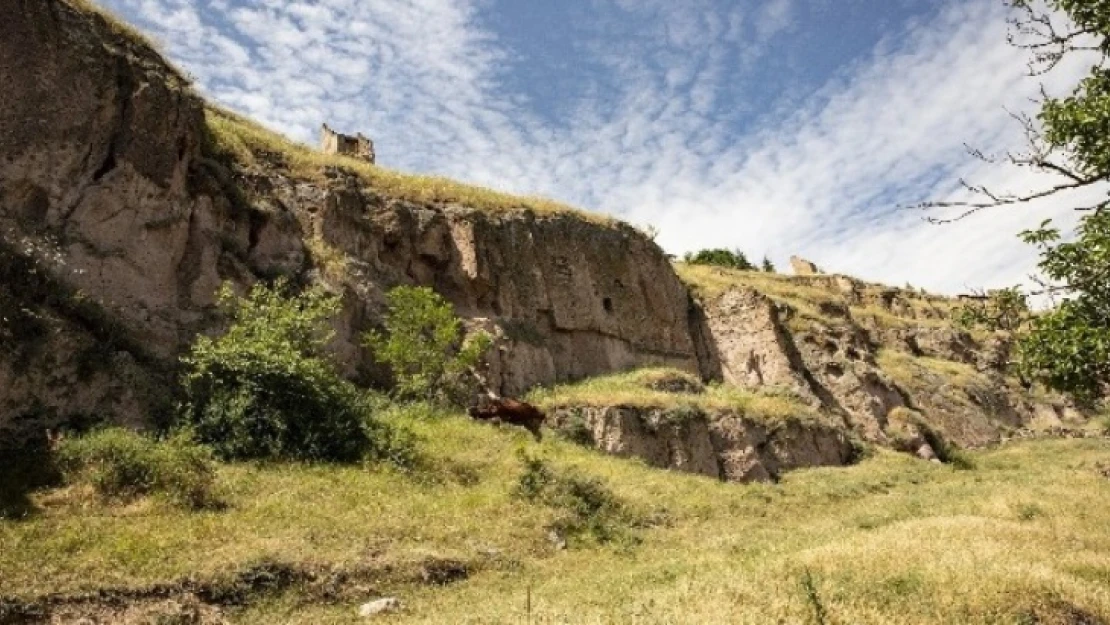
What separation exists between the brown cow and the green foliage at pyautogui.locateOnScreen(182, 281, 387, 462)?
5.42 meters

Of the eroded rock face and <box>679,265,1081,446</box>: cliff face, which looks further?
<box>679,265,1081,446</box>: cliff face

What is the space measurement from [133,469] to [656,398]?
2037 centimetres

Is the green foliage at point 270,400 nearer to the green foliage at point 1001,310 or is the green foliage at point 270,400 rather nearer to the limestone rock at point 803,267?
the green foliage at point 1001,310

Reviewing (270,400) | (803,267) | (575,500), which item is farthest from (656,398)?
(803,267)

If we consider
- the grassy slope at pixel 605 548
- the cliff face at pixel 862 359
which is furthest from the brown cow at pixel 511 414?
the cliff face at pixel 862 359

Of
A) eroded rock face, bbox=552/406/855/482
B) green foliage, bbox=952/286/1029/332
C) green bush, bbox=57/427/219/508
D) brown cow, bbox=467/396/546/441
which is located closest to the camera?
green foliage, bbox=952/286/1029/332

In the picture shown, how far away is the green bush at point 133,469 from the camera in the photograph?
1544 centimetres

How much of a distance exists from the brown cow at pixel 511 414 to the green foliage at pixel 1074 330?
17.3 metres

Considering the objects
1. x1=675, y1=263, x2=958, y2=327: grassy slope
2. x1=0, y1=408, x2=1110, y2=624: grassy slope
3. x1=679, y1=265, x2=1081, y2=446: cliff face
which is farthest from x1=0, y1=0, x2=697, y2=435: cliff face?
x1=675, y1=263, x2=958, y2=327: grassy slope

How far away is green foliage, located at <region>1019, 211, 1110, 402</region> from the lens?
10.4m

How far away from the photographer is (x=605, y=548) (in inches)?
683

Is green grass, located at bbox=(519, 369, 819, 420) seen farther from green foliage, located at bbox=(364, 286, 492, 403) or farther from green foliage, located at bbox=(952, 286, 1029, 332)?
green foliage, located at bbox=(952, 286, 1029, 332)

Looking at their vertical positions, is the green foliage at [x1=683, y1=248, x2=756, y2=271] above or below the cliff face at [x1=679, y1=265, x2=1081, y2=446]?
above

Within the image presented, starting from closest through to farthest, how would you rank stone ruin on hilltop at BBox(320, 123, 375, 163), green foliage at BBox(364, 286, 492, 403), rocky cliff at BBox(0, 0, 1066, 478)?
1. rocky cliff at BBox(0, 0, 1066, 478)
2. green foliage at BBox(364, 286, 492, 403)
3. stone ruin on hilltop at BBox(320, 123, 375, 163)
